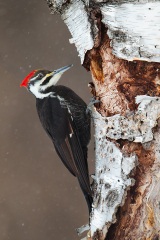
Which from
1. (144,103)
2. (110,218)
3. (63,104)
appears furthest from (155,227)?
(63,104)

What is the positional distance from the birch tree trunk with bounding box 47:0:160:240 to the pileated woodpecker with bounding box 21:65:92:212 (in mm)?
480

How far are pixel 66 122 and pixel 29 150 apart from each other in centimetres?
271

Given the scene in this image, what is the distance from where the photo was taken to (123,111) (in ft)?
8.75

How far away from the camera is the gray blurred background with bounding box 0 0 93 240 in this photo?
19.5 ft

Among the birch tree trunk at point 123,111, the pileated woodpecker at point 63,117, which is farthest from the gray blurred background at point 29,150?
the birch tree trunk at point 123,111

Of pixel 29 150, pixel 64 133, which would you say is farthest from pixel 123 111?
pixel 29 150

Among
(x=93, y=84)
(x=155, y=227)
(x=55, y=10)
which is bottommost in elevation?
(x=155, y=227)

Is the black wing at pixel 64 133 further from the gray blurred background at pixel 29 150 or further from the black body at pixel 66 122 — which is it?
the gray blurred background at pixel 29 150

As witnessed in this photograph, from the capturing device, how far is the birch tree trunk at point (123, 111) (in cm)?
252

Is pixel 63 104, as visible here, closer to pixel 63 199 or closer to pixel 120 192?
pixel 120 192

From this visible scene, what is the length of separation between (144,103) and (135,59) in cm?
18

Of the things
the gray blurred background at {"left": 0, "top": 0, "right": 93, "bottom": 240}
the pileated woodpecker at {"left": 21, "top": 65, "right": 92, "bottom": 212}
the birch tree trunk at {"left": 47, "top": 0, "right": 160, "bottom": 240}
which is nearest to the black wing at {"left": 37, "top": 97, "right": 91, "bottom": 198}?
the pileated woodpecker at {"left": 21, "top": 65, "right": 92, "bottom": 212}

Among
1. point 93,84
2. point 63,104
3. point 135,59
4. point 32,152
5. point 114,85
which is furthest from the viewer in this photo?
point 32,152

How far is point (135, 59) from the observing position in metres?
2.56
